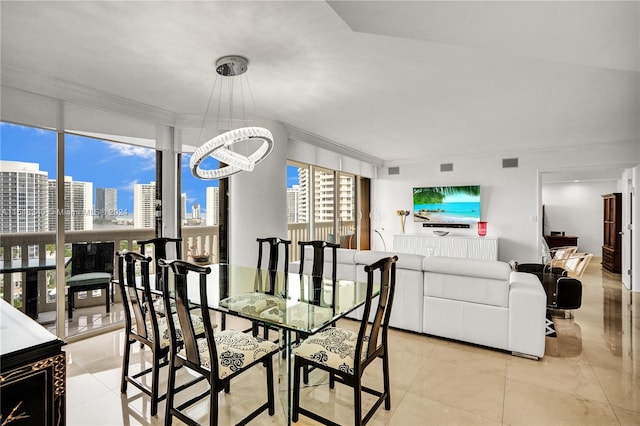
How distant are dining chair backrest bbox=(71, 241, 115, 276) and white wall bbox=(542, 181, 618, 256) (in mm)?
11317

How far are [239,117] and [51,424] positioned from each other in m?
3.77

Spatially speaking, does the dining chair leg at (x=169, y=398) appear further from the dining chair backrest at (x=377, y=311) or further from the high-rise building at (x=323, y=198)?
the high-rise building at (x=323, y=198)

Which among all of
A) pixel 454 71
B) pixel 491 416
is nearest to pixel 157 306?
pixel 491 416

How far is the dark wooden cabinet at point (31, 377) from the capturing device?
0.99m

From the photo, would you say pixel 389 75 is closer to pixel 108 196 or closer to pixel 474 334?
pixel 474 334

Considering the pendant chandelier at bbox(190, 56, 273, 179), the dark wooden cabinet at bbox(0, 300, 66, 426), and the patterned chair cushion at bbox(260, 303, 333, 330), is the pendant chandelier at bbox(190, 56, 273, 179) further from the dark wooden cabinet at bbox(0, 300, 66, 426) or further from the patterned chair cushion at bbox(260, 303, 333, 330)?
the dark wooden cabinet at bbox(0, 300, 66, 426)

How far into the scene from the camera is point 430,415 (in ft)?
6.88

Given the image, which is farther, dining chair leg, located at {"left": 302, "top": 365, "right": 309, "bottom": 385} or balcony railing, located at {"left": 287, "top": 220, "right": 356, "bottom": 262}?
balcony railing, located at {"left": 287, "top": 220, "right": 356, "bottom": 262}

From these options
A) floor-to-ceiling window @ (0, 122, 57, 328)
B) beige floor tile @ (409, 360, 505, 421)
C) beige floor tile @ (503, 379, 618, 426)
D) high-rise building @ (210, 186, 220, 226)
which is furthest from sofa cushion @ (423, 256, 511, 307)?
floor-to-ceiling window @ (0, 122, 57, 328)

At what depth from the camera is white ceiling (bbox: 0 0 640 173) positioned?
183cm

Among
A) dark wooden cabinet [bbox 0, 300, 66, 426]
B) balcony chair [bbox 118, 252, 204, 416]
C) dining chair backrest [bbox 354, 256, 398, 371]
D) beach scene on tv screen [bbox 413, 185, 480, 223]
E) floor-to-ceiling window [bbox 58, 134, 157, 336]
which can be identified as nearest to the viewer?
dark wooden cabinet [bbox 0, 300, 66, 426]

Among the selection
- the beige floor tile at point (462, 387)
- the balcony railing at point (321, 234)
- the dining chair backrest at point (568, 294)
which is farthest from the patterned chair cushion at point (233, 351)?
the balcony railing at point (321, 234)

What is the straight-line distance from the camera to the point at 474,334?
122 inches

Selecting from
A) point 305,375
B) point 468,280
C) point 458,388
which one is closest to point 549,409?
point 458,388
